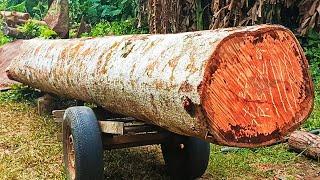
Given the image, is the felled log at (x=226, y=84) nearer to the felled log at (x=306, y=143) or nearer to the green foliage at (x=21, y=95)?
the felled log at (x=306, y=143)

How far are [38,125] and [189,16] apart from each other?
4494mm

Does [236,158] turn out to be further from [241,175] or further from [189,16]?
[189,16]

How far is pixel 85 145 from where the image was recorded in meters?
3.58

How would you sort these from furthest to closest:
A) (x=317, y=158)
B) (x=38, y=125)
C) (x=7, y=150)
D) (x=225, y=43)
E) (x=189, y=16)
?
(x=189, y=16)
(x=38, y=125)
(x=7, y=150)
(x=317, y=158)
(x=225, y=43)

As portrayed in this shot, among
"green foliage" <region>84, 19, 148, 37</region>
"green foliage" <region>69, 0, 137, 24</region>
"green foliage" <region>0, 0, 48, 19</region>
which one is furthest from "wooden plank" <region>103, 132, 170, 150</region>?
"green foliage" <region>0, 0, 48, 19</region>

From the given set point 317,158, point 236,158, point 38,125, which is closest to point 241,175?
point 236,158

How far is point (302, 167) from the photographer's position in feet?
15.3

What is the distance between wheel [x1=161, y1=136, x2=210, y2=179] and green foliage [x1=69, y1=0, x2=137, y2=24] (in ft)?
30.7

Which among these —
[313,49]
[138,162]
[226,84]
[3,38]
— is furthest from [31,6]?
[226,84]

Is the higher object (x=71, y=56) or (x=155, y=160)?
(x=71, y=56)

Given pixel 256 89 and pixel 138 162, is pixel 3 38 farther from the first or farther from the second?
pixel 256 89

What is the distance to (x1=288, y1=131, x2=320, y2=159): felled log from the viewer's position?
4.80 m

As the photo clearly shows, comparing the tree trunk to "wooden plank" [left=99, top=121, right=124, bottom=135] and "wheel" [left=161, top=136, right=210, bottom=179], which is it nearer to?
"wheel" [left=161, top=136, right=210, bottom=179]

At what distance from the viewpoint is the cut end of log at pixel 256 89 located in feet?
9.03
